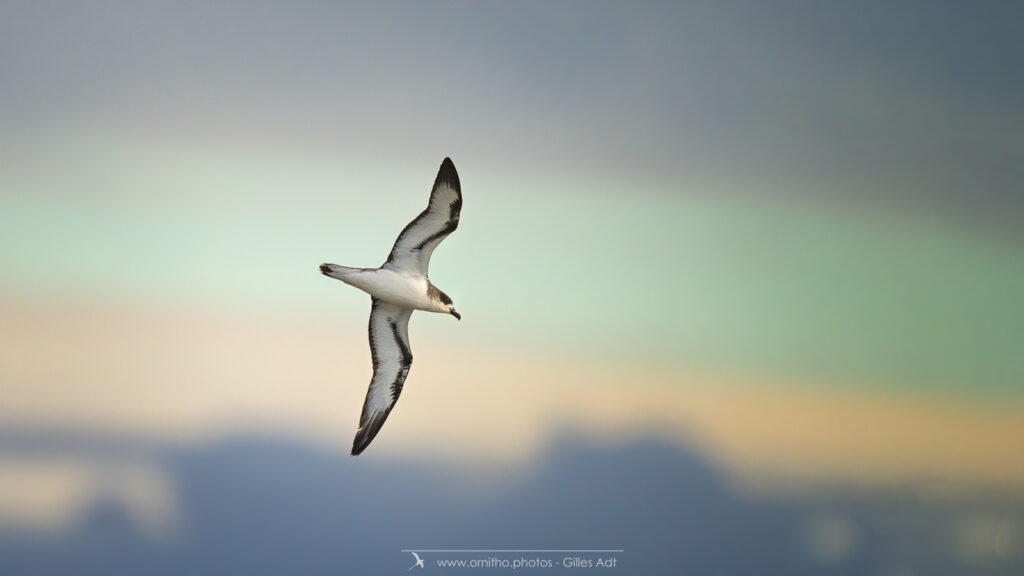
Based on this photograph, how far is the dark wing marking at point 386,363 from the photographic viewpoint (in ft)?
32.6

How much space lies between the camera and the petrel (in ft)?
30.3

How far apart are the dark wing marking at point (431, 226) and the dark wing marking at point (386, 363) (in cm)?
57

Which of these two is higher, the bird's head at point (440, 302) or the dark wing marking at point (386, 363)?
the bird's head at point (440, 302)

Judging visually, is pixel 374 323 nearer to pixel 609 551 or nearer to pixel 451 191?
pixel 451 191

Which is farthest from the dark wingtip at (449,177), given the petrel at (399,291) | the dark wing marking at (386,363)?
the dark wing marking at (386,363)

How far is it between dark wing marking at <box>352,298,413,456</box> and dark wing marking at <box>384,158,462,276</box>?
573mm

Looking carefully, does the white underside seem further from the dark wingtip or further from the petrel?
the dark wingtip

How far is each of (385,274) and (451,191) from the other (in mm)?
951

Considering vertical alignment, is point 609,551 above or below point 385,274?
below

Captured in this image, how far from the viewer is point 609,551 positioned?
12039 mm

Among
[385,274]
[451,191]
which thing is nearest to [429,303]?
[385,274]

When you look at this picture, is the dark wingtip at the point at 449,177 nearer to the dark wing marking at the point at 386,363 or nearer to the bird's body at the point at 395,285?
the bird's body at the point at 395,285

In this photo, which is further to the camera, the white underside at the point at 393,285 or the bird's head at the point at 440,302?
the bird's head at the point at 440,302

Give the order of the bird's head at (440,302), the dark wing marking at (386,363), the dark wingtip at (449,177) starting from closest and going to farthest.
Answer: the dark wingtip at (449,177), the bird's head at (440,302), the dark wing marking at (386,363)
